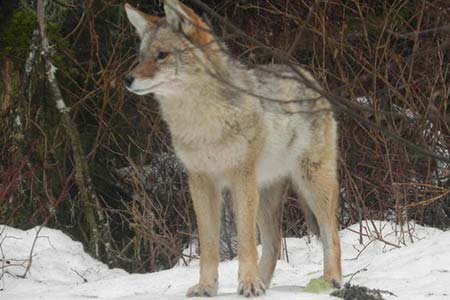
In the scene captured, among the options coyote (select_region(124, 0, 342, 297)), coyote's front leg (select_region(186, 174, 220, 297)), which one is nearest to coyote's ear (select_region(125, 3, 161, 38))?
coyote (select_region(124, 0, 342, 297))

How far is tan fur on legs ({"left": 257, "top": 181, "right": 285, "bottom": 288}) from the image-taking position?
638cm

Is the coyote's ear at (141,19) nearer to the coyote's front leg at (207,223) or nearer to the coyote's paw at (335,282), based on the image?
the coyote's front leg at (207,223)

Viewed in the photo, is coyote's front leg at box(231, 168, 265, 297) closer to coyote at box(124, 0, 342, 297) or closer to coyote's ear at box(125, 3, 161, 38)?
coyote at box(124, 0, 342, 297)

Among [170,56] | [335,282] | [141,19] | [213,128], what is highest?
[141,19]

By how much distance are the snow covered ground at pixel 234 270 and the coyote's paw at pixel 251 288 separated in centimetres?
5

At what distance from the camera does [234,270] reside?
6996mm

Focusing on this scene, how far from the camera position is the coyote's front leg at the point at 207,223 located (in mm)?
5766

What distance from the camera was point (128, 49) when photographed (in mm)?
10820

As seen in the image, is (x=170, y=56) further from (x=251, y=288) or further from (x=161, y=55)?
(x=251, y=288)

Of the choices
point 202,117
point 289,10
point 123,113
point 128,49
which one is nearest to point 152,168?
point 123,113

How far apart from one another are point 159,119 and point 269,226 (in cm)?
357

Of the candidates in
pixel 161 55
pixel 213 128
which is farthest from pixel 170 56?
pixel 213 128

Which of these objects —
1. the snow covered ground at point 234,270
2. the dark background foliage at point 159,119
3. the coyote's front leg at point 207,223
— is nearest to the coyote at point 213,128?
the coyote's front leg at point 207,223

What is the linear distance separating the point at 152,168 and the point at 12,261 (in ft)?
9.13
